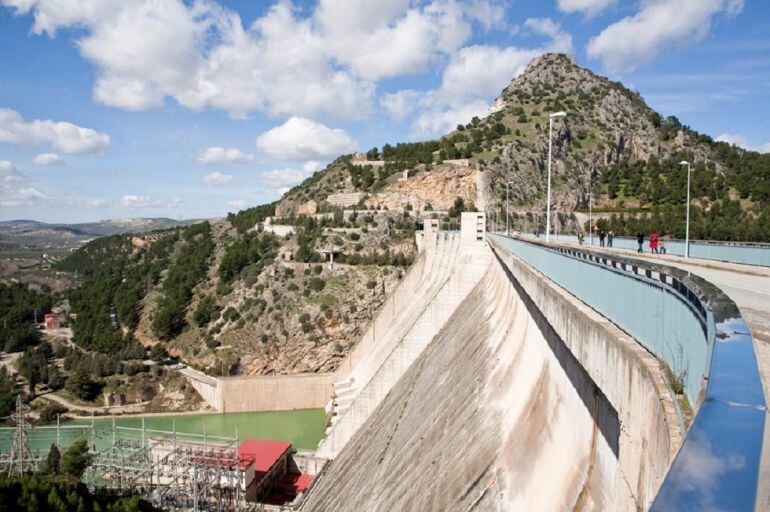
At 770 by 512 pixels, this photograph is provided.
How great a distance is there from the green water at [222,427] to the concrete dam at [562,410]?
11380mm

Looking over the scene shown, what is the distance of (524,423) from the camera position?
8758 millimetres

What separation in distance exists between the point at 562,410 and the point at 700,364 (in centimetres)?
470

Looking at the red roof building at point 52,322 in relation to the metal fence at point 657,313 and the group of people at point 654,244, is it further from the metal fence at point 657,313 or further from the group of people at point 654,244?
the metal fence at point 657,313

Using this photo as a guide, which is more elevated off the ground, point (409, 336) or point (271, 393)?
point (409, 336)

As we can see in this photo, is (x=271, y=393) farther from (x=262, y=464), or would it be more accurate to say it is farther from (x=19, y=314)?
(x=19, y=314)

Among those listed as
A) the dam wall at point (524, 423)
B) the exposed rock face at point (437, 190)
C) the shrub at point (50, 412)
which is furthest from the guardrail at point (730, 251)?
the shrub at point (50, 412)

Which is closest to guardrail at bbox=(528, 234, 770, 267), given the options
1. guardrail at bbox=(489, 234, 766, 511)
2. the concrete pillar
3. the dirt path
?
guardrail at bbox=(489, 234, 766, 511)

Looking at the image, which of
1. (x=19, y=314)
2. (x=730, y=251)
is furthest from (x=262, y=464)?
(x=19, y=314)

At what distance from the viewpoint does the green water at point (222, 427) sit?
3269cm

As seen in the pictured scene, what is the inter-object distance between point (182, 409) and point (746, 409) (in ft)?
131

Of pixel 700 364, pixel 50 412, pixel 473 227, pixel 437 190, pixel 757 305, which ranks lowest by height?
pixel 50 412

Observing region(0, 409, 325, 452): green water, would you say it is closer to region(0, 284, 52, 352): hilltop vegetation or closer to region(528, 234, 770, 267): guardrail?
region(0, 284, 52, 352): hilltop vegetation

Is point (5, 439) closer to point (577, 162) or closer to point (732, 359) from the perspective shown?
point (732, 359)

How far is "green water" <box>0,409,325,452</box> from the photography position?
32688 mm
